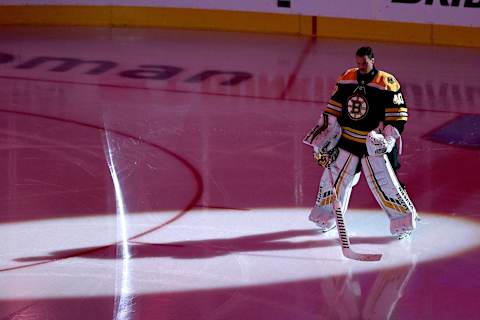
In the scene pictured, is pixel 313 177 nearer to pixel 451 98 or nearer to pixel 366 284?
pixel 366 284

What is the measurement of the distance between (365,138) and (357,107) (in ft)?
0.64

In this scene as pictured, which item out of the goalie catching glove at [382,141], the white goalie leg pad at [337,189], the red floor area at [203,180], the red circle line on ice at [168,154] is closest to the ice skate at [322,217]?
the white goalie leg pad at [337,189]

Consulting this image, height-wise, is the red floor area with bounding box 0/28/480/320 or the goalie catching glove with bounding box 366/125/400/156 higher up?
the goalie catching glove with bounding box 366/125/400/156

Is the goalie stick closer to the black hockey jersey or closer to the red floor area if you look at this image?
the red floor area

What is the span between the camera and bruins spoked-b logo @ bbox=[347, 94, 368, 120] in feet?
21.7

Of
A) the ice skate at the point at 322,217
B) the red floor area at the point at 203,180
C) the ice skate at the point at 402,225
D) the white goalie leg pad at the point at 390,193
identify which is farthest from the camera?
the ice skate at the point at 322,217

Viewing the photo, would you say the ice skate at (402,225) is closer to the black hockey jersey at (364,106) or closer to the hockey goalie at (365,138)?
the hockey goalie at (365,138)

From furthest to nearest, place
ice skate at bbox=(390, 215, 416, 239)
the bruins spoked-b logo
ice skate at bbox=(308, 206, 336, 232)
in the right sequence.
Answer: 1. ice skate at bbox=(308, 206, 336, 232)
2. ice skate at bbox=(390, 215, 416, 239)
3. the bruins spoked-b logo

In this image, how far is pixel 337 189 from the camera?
6.86 metres

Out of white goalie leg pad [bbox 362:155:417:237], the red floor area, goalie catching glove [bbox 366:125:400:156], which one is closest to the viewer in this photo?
the red floor area

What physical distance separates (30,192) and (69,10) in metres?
6.54

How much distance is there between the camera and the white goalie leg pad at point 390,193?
6.77m

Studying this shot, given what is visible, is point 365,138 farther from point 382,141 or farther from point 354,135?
point 382,141

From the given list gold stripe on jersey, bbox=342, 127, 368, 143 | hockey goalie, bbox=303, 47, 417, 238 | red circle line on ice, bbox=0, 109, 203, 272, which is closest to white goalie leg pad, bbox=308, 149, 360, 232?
hockey goalie, bbox=303, 47, 417, 238
